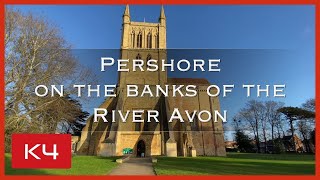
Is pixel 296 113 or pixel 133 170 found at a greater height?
pixel 296 113

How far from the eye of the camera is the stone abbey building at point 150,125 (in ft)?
105

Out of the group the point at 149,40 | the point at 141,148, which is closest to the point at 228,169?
the point at 141,148

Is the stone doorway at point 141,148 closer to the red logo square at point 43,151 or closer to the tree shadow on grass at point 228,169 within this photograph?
the tree shadow on grass at point 228,169

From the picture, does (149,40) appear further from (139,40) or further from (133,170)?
(133,170)

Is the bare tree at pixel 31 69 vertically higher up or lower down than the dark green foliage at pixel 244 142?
higher up

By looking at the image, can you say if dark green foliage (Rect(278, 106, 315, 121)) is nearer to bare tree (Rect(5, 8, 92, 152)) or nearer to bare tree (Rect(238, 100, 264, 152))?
bare tree (Rect(238, 100, 264, 152))

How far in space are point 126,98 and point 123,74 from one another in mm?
4119

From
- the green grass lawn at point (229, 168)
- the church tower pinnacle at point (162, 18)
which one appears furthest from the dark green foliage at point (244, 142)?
the green grass lawn at point (229, 168)

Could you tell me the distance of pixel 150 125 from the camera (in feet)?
114

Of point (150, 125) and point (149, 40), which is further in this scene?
point (149, 40)

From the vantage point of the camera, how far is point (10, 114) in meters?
17.6

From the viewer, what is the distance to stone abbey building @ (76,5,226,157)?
3206 centimetres

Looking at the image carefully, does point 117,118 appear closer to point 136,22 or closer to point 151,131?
point 151,131

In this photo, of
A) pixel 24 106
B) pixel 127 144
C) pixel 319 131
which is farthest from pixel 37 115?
pixel 319 131
